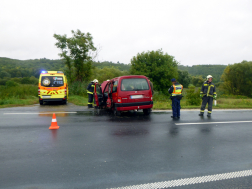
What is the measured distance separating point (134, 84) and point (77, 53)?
1720 centimetres

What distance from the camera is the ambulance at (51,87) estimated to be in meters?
15.4

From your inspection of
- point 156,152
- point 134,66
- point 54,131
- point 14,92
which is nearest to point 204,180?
point 156,152

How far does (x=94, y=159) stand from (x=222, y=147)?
311cm

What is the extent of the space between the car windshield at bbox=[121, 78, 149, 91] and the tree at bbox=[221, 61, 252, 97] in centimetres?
6489

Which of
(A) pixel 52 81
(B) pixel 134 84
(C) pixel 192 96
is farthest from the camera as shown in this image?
(C) pixel 192 96

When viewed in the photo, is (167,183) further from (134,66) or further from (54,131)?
(134,66)

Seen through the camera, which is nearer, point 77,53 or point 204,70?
point 77,53

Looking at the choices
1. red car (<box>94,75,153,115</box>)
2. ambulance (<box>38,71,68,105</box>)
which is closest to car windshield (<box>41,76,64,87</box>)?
ambulance (<box>38,71,68,105</box>)

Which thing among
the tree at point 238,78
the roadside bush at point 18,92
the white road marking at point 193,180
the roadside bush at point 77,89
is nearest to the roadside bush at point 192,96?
the roadside bush at point 77,89

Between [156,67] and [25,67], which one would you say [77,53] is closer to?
[156,67]

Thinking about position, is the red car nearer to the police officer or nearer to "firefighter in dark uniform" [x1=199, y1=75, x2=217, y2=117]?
the police officer

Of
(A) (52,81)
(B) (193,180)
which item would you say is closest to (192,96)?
(A) (52,81)

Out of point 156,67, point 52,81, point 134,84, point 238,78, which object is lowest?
point 134,84

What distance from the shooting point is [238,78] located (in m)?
66.0
